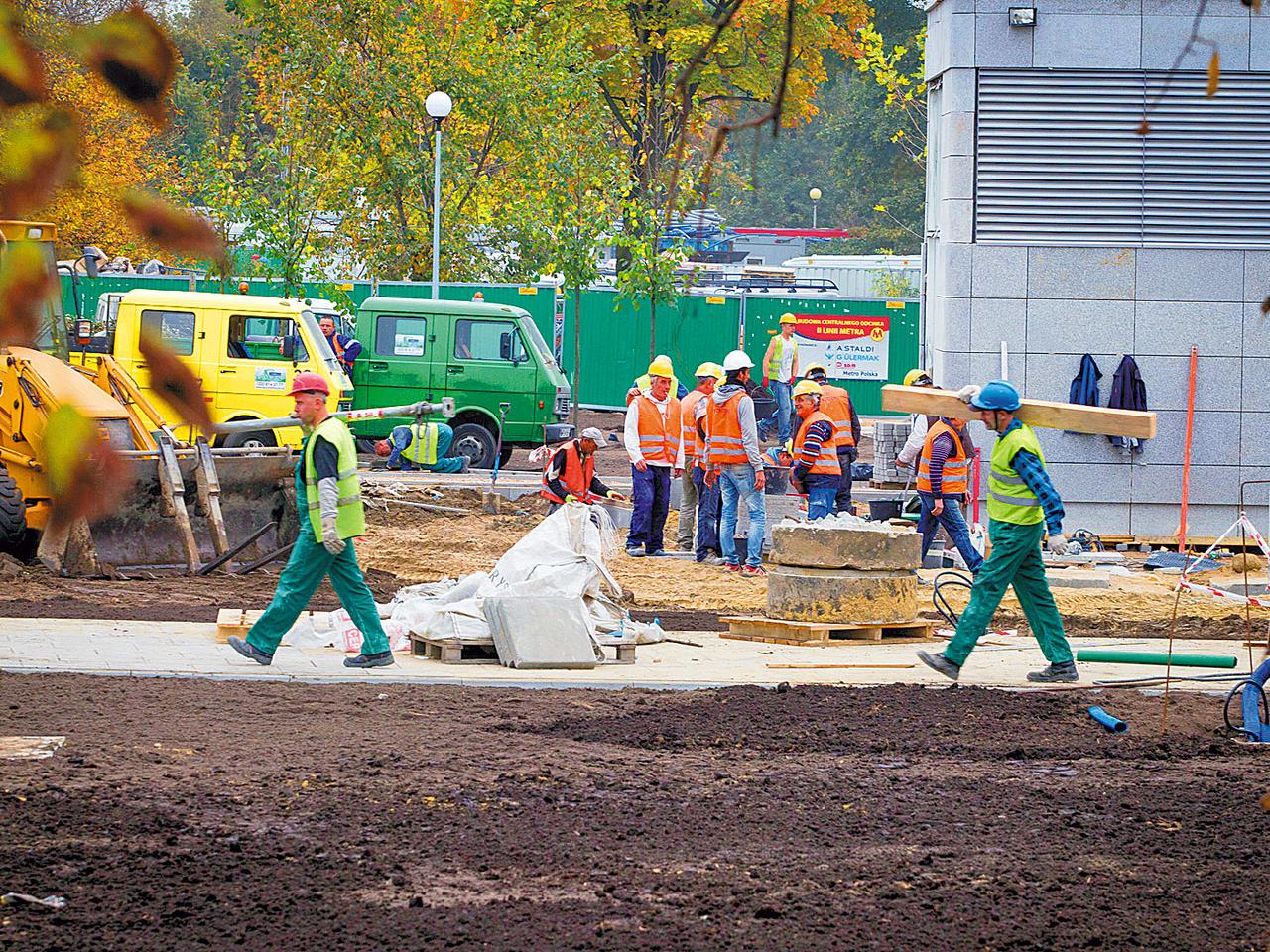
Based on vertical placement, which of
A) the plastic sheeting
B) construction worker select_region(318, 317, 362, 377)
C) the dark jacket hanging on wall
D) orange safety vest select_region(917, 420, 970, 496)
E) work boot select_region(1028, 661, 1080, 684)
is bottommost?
work boot select_region(1028, 661, 1080, 684)

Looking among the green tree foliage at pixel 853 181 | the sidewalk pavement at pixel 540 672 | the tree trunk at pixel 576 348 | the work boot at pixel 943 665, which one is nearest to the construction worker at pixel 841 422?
the sidewalk pavement at pixel 540 672

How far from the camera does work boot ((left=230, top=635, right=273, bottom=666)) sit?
1068cm

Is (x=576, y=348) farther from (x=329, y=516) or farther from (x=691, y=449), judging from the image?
(x=329, y=516)

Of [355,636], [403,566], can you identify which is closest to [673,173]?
[355,636]

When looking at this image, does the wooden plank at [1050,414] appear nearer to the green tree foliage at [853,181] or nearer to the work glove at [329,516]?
the work glove at [329,516]

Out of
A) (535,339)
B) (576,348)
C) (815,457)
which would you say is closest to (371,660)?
(815,457)

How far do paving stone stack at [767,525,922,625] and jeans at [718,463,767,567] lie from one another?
150 inches

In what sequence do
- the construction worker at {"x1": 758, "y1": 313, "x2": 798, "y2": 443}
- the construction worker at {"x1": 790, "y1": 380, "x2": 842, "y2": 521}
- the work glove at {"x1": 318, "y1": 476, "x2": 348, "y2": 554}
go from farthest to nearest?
the construction worker at {"x1": 758, "y1": 313, "x2": 798, "y2": 443} < the construction worker at {"x1": 790, "y1": 380, "x2": 842, "y2": 521} < the work glove at {"x1": 318, "y1": 476, "x2": 348, "y2": 554}

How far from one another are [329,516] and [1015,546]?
14.2 feet

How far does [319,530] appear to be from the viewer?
1041 centimetres

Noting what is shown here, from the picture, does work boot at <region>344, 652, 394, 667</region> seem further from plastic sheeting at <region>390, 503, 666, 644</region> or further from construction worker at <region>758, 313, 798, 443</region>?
construction worker at <region>758, 313, 798, 443</region>

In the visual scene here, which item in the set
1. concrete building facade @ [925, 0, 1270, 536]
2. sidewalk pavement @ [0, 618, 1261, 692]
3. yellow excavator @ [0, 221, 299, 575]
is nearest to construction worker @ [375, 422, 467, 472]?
yellow excavator @ [0, 221, 299, 575]

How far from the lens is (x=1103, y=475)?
18.8 metres

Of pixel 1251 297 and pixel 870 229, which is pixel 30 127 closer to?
pixel 1251 297
